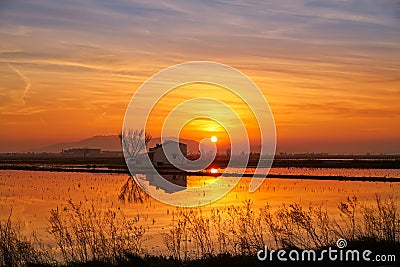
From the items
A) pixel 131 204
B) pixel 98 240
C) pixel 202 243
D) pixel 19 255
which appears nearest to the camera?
pixel 19 255

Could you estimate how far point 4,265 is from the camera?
1023 cm

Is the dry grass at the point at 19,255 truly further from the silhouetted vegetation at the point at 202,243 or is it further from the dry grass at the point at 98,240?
the dry grass at the point at 98,240

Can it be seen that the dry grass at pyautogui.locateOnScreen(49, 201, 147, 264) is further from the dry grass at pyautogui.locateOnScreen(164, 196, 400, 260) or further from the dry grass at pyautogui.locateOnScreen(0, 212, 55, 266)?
the dry grass at pyautogui.locateOnScreen(164, 196, 400, 260)

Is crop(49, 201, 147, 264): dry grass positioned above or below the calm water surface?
below

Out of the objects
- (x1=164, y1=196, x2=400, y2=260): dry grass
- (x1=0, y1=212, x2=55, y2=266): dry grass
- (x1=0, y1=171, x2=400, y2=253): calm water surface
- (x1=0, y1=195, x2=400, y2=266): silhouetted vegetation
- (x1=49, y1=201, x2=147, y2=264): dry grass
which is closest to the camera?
(x1=0, y1=195, x2=400, y2=266): silhouetted vegetation

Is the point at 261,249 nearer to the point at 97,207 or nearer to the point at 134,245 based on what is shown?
the point at 134,245

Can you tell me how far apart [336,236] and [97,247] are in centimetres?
542
